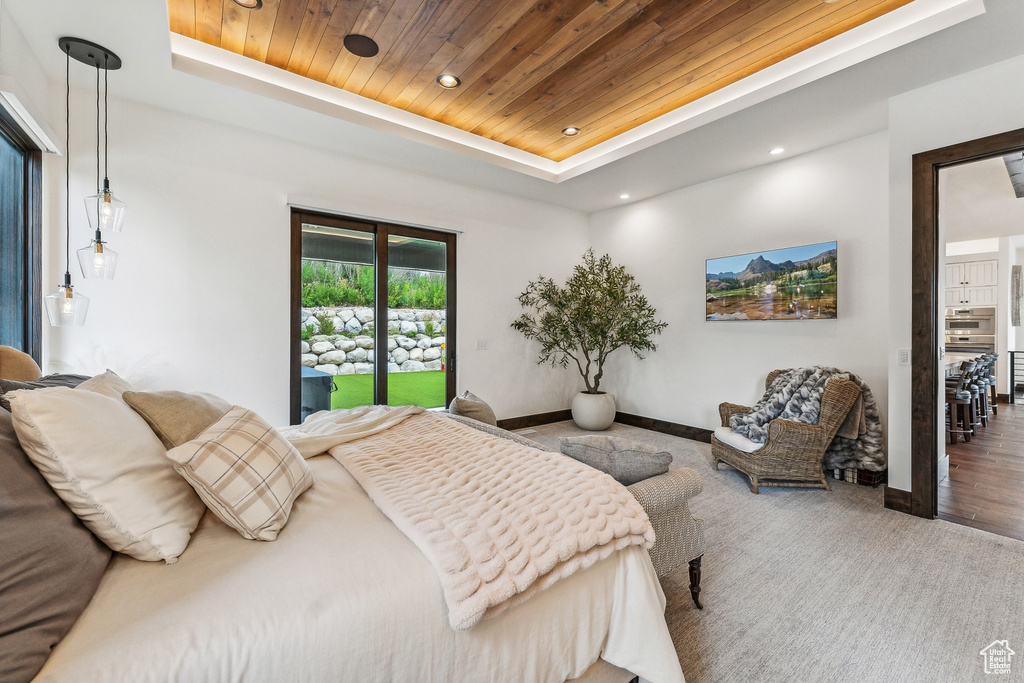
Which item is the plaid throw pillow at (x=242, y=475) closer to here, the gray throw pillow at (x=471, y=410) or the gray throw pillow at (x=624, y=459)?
the gray throw pillow at (x=624, y=459)

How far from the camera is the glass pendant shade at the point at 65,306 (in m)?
2.15

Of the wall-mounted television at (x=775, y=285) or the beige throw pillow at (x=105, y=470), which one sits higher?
the wall-mounted television at (x=775, y=285)

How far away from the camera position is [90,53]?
2.46 m

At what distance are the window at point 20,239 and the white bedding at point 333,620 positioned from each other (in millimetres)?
2272

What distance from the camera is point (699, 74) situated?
121 inches

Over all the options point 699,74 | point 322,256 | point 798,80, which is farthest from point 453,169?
point 798,80

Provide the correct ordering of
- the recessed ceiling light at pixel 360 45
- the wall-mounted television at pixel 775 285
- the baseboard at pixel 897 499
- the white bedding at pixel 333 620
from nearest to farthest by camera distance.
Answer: the white bedding at pixel 333 620, the recessed ceiling light at pixel 360 45, the baseboard at pixel 897 499, the wall-mounted television at pixel 775 285

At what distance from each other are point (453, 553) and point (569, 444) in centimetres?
88

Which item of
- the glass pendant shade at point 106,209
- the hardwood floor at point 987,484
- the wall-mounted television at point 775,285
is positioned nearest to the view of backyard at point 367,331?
the glass pendant shade at point 106,209

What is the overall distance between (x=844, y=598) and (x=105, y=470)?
2843mm

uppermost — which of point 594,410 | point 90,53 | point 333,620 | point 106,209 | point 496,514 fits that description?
point 90,53

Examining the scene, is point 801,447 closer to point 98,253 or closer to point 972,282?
point 98,253

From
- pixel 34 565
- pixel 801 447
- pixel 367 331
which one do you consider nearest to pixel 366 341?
pixel 367 331

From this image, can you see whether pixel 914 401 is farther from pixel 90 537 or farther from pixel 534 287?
pixel 90 537
